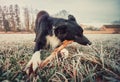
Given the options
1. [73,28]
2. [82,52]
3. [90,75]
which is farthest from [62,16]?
[90,75]

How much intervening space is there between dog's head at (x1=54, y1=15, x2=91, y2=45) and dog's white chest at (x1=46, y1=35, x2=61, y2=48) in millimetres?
29

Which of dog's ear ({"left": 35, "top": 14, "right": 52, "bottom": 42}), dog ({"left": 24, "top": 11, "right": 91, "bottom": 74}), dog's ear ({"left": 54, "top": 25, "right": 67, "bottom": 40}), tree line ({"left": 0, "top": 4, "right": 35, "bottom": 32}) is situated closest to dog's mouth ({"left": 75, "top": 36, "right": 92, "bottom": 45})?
dog ({"left": 24, "top": 11, "right": 91, "bottom": 74})

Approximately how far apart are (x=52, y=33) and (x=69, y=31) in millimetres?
136

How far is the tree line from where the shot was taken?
119 inches

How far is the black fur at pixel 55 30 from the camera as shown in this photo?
2.93 m

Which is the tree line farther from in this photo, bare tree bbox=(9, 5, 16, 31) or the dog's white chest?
the dog's white chest

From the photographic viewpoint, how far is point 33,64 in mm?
2955

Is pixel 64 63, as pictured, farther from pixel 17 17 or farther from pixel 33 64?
pixel 17 17

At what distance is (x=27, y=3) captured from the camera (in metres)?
3.04

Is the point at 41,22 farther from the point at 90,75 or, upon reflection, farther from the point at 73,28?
the point at 90,75

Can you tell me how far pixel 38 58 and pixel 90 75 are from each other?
1.42ft

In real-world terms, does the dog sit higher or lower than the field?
higher

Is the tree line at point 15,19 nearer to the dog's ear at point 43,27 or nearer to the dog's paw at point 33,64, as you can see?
the dog's ear at point 43,27

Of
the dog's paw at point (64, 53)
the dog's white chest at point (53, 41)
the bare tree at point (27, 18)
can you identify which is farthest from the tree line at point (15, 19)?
the dog's paw at point (64, 53)
